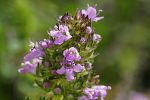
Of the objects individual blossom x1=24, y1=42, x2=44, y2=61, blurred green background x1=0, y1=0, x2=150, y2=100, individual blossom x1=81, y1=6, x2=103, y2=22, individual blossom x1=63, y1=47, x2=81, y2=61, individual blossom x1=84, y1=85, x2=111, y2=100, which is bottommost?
individual blossom x1=84, y1=85, x2=111, y2=100

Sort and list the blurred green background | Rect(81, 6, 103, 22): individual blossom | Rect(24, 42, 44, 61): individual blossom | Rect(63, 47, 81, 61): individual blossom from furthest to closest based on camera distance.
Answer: the blurred green background → Rect(81, 6, 103, 22): individual blossom → Rect(24, 42, 44, 61): individual blossom → Rect(63, 47, 81, 61): individual blossom

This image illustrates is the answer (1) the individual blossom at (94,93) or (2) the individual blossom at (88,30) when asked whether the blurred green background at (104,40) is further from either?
(2) the individual blossom at (88,30)

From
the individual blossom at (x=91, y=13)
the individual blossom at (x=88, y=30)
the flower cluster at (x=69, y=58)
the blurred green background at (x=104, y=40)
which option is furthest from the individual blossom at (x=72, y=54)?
the blurred green background at (x=104, y=40)

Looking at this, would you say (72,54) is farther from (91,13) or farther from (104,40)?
(104,40)

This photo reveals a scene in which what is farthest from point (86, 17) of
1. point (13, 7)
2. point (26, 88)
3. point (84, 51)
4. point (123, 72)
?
point (123, 72)

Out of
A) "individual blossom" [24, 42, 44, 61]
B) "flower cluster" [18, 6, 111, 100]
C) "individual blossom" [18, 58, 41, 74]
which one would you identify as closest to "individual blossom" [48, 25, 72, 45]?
"flower cluster" [18, 6, 111, 100]

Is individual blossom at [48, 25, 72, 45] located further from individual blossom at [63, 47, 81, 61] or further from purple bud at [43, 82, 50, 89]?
purple bud at [43, 82, 50, 89]

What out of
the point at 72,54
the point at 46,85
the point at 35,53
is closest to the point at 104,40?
the point at 46,85
